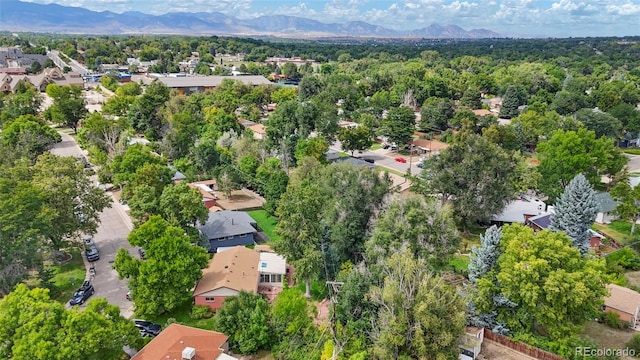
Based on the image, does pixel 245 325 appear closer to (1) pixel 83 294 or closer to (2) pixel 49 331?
(2) pixel 49 331

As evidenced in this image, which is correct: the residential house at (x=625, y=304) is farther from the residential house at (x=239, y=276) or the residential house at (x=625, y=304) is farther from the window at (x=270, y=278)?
the residential house at (x=239, y=276)

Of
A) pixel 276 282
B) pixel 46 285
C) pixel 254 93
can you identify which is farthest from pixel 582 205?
pixel 254 93

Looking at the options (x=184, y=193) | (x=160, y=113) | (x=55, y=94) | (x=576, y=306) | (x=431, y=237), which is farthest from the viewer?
(x=55, y=94)

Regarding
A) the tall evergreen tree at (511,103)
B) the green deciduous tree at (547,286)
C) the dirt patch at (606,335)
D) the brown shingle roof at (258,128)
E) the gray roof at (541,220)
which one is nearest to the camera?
the green deciduous tree at (547,286)

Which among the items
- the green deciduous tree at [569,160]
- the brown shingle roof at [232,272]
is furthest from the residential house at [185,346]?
the green deciduous tree at [569,160]

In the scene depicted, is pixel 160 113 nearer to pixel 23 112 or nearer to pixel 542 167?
pixel 23 112

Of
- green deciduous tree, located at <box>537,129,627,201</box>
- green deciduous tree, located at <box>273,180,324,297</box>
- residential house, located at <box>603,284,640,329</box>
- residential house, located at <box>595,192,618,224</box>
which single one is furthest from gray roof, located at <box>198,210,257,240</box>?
residential house, located at <box>595,192,618,224</box>
